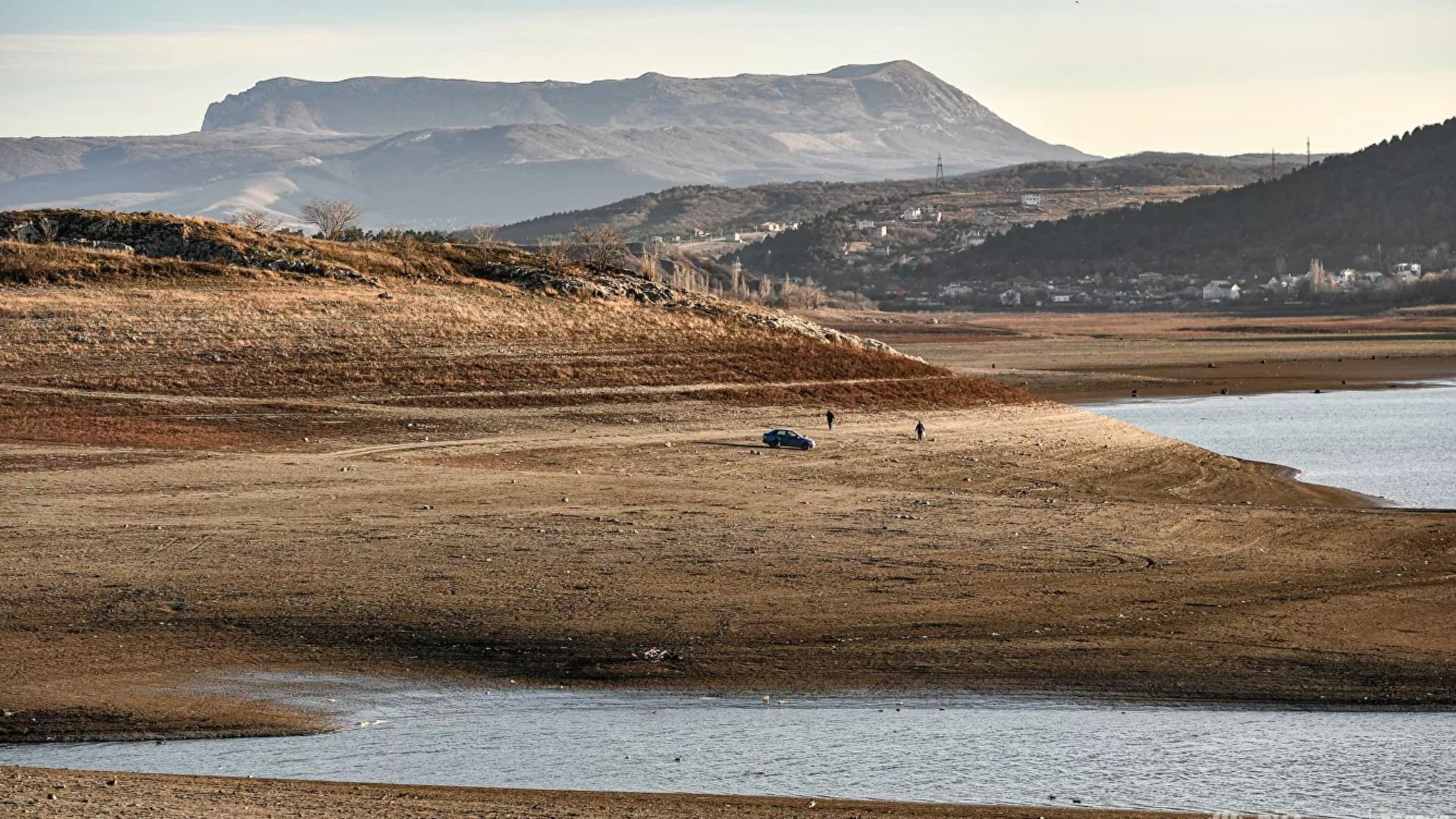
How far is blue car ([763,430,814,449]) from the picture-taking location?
4883 centimetres

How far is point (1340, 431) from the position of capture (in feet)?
216

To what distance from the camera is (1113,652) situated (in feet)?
79.6

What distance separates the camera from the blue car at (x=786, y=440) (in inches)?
1923

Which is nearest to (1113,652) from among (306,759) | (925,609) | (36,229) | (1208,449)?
(925,609)

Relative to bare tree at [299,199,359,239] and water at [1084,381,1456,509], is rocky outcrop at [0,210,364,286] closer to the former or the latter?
bare tree at [299,199,359,239]

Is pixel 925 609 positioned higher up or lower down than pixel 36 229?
lower down

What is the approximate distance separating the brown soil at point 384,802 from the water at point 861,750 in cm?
52

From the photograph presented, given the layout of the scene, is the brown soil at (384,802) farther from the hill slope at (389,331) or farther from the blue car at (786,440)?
the hill slope at (389,331)

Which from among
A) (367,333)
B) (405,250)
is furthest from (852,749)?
(405,250)

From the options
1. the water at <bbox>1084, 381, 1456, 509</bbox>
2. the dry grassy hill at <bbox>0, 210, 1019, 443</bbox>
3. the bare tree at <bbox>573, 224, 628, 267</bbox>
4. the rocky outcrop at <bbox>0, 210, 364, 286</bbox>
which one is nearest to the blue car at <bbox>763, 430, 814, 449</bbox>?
the dry grassy hill at <bbox>0, 210, 1019, 443</bbox>

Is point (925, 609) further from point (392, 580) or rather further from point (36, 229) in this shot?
point (36, 229)

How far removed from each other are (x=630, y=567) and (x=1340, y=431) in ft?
146

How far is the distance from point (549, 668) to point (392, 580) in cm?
533

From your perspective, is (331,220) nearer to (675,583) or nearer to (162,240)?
(162,240)
